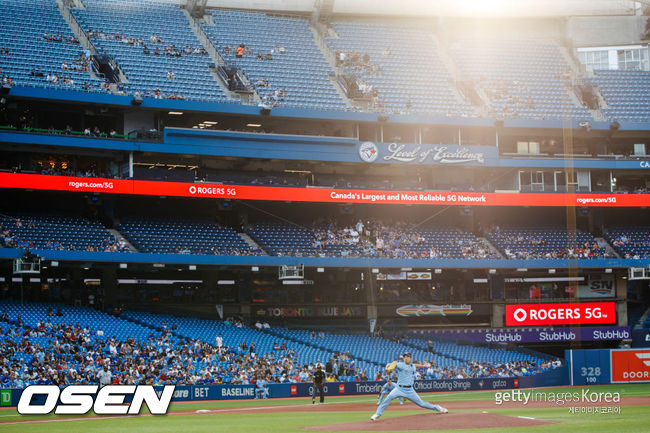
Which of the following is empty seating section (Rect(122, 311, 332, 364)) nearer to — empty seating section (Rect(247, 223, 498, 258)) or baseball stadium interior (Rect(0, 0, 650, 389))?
baseball stadium interior (Rect(0, 0, 650, 389))

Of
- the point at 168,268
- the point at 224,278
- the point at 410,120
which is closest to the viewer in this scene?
the point at 168,268

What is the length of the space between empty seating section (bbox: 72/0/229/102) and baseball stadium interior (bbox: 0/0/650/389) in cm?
21

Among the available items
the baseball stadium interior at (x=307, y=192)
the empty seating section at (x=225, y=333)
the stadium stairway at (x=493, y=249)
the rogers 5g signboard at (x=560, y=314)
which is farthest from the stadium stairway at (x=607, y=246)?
the empty seating section at (x=225, y=333)

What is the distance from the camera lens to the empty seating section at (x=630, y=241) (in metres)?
59.0

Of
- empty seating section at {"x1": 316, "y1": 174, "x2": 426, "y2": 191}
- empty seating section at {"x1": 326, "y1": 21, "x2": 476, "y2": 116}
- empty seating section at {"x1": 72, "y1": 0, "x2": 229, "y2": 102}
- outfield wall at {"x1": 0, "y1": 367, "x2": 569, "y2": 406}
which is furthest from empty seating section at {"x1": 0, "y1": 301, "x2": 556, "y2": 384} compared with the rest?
empty seating section at {"x1": 326, "y1": 21, "x2": 476, "y2": 116}

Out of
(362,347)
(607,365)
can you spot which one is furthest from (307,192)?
(607,365)

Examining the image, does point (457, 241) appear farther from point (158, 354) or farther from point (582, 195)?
point (158, 354)

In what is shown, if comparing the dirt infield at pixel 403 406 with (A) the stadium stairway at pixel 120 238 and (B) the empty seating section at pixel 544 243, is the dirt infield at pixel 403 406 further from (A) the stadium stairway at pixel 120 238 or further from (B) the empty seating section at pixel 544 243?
(B) the empty seating section at pixel 544 243

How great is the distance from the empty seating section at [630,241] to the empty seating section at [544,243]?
1.35m

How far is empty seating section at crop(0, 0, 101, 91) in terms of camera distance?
50688 millimetres

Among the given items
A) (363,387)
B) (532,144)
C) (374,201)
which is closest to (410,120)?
(374,201)

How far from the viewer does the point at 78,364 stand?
37844mm

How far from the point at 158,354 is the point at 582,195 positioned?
33.3 metres

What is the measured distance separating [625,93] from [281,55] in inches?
1085
